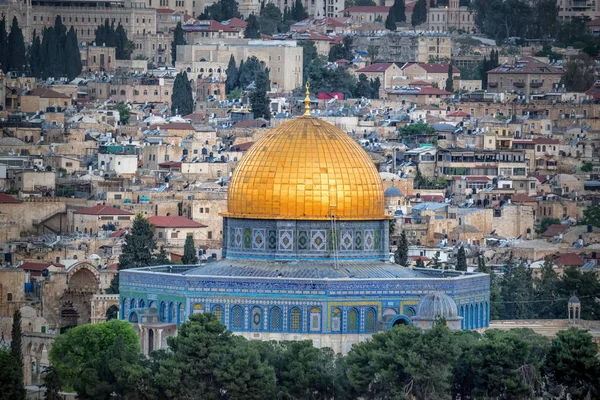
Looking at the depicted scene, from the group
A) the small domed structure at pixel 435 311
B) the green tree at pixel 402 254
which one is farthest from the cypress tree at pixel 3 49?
the small domed structure at pixel 435 311

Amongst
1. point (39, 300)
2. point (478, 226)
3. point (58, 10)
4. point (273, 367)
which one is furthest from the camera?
point (58, 10)

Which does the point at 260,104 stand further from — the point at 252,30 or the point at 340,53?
the point at 252,30

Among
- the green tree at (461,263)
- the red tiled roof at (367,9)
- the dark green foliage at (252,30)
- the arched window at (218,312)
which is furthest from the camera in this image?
the red tiled roof at (367,9)

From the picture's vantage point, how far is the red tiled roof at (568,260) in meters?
101

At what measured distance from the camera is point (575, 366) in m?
66.8

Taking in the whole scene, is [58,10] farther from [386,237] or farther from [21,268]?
[386,237]

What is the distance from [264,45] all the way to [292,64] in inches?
80.2

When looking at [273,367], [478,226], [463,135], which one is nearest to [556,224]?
[478,226]

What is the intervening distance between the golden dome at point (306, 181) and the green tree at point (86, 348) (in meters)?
3.82

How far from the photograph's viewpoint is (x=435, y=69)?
6462 inches

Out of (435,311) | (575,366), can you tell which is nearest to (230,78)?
(435,311)

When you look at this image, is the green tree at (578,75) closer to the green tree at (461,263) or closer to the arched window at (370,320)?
the green tree at (461,263)

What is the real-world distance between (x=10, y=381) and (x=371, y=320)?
8118 mm

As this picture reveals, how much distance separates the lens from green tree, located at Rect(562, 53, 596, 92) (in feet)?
531
